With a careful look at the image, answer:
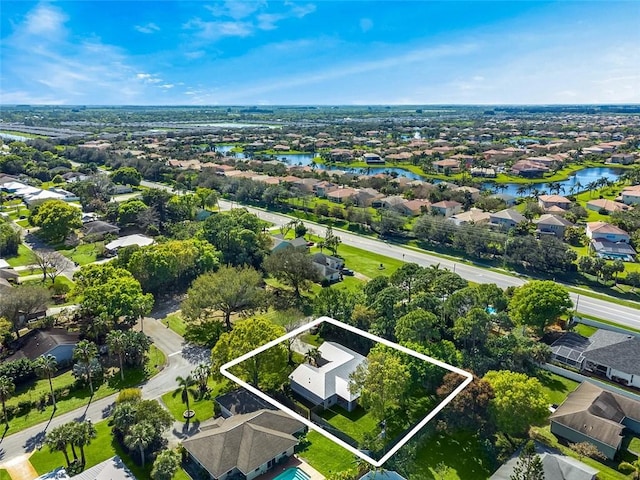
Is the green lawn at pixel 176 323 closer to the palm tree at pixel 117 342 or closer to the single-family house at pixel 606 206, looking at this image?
the palm tree at pixel 117 342

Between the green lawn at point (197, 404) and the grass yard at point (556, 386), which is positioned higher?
the green lawn at point (197, 404)

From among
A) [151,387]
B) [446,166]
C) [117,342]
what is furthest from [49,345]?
[446,166]

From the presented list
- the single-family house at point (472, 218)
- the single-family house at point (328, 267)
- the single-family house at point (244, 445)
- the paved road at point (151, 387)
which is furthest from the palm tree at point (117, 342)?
the single-family house at point (472, 218)

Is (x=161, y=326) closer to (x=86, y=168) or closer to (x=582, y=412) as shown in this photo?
(x=582, y=412)

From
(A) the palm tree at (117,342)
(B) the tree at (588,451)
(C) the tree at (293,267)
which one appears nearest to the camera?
(B) the tree at (588,451)

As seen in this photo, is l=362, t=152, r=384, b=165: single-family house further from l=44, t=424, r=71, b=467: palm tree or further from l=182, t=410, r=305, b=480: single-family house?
l=44, t=424, r=71, b=467: palm tree

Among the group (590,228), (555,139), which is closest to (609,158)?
(555,139)

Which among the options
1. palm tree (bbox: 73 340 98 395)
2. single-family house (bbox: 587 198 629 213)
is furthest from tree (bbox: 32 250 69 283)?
single-family house (bbox: 587 198 629 213)
